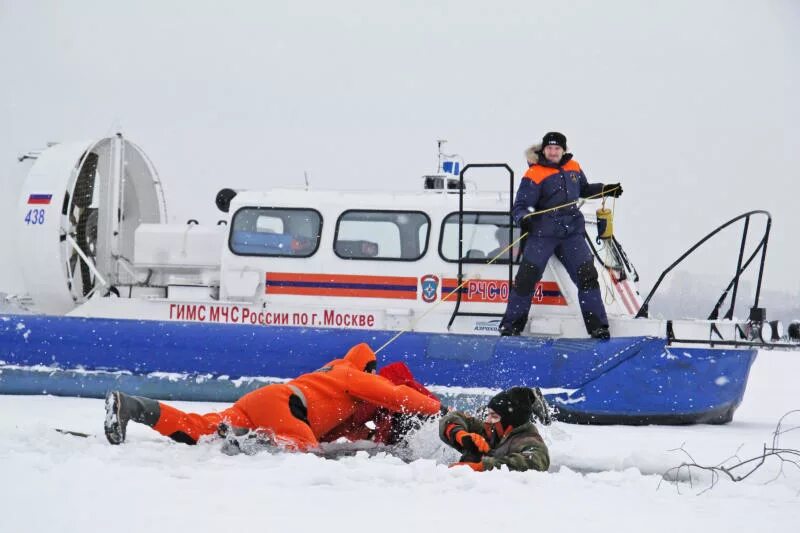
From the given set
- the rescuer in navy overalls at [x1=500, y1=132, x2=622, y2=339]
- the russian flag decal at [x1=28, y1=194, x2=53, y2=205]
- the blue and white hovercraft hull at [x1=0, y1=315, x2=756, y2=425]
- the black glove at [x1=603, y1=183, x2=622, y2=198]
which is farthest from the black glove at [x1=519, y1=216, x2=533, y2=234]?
the russian flag decal at [x1=28, y1=194, x2=53, y2=205]

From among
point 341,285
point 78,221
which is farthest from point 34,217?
point 341,285

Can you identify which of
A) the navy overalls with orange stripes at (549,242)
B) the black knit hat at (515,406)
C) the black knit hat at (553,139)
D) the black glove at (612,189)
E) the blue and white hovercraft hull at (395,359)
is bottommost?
the blue and white hovercraft hull at (395,359)

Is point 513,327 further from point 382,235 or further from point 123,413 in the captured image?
point 123,413

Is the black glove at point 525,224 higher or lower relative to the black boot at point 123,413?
higher

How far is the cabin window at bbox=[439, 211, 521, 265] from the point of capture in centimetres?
788

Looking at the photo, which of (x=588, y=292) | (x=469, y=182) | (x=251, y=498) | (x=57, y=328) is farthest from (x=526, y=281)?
(x=251, y=498)

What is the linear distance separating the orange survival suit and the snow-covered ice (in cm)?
13

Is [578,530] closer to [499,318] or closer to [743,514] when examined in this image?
[743,514]

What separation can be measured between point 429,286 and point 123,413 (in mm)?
3516

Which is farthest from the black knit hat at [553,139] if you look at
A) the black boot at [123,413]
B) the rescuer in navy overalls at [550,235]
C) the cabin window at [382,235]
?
the black boot at [123,413]

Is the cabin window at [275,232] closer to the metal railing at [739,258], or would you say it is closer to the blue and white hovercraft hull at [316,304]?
the blue and white hovercraft hull at [316,304]

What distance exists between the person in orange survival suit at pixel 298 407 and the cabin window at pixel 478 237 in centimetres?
278

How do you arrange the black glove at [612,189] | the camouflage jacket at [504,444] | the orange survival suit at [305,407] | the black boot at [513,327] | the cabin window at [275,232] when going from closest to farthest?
the camouflage jacket at [504,444] < the orange survival suit at [305,407] < the black boot at [513,327] < the black glove at [612,189] < the cabin window at [275,232]

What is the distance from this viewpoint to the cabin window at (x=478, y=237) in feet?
25.8
